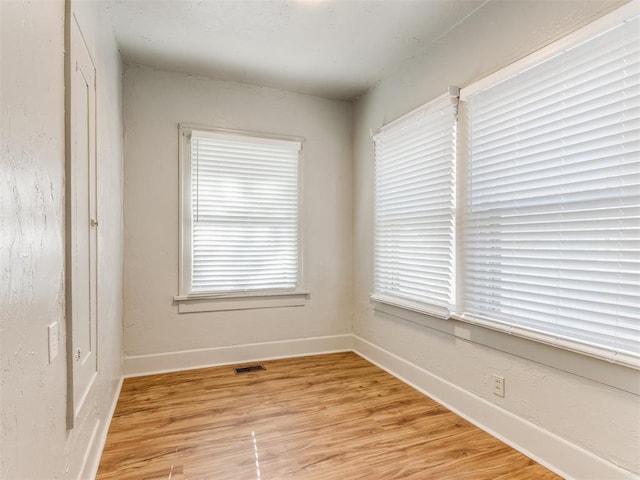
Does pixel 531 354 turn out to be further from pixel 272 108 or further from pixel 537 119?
pixel 272 108

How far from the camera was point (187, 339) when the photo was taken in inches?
129

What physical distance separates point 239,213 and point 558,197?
100 inches

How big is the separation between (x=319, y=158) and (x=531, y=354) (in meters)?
2.61

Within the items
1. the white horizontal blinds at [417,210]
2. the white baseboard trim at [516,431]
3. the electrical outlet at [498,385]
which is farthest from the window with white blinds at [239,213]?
the electrical outlet at [498,385]

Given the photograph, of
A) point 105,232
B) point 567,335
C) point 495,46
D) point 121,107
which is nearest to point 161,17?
point 121,107

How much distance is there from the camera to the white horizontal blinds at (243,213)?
3299 mm

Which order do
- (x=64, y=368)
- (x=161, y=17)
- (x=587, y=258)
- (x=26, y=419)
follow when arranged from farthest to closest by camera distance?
(x=161, y=17) → (x=587, y=258) → (x=64, y=368) → (x=26, y=419)

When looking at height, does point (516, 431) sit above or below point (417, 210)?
below

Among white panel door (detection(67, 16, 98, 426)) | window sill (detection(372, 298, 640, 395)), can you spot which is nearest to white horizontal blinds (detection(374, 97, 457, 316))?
window sill (detection(372, 298, 640, 395))

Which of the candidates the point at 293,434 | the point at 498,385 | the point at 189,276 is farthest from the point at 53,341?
the point at 498,385

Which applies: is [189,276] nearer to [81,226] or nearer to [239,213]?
[239,213]

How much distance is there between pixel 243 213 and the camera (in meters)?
3.43

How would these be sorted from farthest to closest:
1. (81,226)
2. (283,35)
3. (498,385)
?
1. (283,35)
2. (498,385)
3. (81,226)

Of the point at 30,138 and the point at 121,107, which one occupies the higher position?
the point at 121,107
